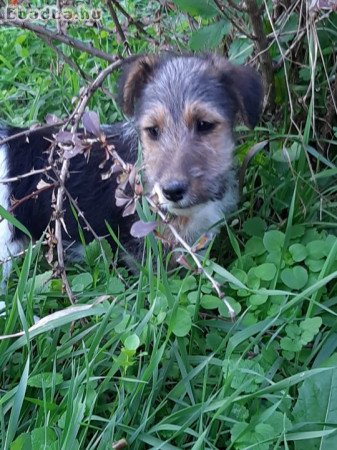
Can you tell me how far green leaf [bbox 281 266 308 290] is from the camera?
280cm

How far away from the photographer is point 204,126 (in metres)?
3.11

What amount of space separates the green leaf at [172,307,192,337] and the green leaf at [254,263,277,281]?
15.8 inches

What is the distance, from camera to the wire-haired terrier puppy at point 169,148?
2994mm

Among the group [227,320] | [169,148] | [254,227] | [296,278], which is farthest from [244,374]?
[169,148]

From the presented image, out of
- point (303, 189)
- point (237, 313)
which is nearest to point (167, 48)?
point (303, 189)

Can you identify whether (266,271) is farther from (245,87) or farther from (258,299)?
(245,87)

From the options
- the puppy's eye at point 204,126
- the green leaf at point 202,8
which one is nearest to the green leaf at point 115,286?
the puppy's eye at point 204,126

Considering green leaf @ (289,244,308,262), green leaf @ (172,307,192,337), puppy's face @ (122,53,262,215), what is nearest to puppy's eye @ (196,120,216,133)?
puppy's face @ (122,53,262,215)

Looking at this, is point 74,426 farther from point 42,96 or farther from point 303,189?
point 42,96

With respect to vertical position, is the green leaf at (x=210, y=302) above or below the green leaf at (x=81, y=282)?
above

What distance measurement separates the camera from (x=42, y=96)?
179 inches

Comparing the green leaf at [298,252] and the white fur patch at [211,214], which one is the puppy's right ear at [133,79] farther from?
the green leaf at [298,252]

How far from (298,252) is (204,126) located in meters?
0.68

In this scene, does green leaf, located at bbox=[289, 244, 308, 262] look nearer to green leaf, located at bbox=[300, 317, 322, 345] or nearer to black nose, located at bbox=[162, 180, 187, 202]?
green leaf, located at bbox=[300, 317, 322, 345]
